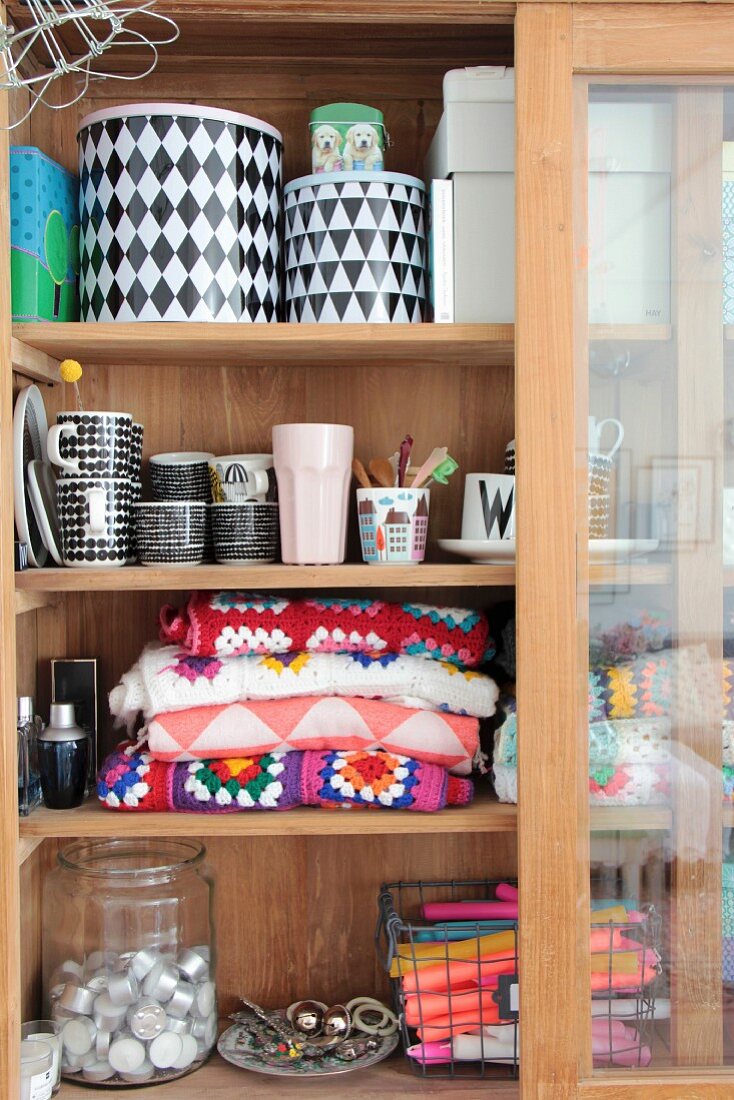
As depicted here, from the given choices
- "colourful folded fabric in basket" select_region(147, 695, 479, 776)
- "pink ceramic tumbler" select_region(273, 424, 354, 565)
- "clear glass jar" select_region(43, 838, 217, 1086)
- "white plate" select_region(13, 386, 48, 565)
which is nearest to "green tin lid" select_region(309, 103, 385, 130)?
"pink ceramic tumbler" select_region(273, 424, 354, 565)

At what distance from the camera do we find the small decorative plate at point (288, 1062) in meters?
1.28

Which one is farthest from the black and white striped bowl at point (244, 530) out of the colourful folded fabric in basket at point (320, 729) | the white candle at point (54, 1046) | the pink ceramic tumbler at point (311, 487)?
the white candle at point (54, 1046)

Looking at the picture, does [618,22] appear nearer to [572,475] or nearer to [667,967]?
[572,475]

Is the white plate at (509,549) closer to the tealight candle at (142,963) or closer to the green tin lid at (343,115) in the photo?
the green tin lid at (343,115)

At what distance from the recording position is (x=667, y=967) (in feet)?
3.84

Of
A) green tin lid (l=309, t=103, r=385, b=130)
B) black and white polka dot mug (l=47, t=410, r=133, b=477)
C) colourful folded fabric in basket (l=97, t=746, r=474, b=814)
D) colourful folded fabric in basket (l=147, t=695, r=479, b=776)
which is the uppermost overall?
green tin lid (l=309, t=103, r=385, b=130)

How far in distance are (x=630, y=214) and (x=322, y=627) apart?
2.02ft

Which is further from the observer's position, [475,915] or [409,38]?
[475,915]

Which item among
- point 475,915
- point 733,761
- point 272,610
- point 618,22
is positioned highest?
point 618,22

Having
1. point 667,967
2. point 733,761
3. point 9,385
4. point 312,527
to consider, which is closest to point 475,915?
Answer: point 667,967

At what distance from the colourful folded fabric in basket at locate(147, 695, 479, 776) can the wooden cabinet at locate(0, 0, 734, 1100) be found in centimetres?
9

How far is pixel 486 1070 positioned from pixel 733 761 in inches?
20.5

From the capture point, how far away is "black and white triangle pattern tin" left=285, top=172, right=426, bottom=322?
4.09ft

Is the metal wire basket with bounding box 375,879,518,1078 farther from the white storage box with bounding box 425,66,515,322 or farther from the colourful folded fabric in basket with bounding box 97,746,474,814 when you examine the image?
the white storage box with bounding box 425,66,515,322
